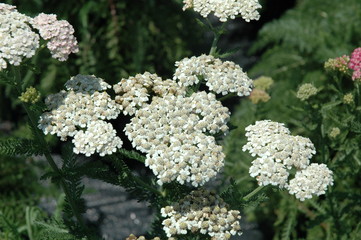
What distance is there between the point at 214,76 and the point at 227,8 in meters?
0.33

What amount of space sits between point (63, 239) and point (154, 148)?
0.56 metres

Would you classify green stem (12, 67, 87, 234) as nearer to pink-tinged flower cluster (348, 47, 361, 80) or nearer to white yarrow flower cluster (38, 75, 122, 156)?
white yarrow flower cluster (38, 75, 122, 156)

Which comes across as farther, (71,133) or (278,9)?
(278,9)

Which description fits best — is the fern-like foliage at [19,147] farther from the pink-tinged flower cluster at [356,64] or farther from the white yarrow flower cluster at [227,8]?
the pink-tinged flower cluster at [356,64]

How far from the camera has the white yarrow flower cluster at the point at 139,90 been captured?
209cm

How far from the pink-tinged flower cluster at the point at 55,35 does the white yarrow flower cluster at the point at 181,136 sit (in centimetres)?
36

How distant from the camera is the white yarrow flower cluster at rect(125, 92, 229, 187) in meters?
1.88

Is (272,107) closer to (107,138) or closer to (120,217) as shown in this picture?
(120,217)

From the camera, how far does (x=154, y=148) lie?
6.32 feet

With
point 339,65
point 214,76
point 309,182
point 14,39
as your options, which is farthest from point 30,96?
point 339,65

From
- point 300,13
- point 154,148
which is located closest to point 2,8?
point 154,148

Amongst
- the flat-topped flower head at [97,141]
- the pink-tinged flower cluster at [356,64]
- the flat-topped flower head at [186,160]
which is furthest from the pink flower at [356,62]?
the flat-topped flower head at [97,141]

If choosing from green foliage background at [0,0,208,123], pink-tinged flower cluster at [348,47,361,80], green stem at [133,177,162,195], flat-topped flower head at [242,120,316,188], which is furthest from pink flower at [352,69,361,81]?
green foliage background at [0,0,208,123]

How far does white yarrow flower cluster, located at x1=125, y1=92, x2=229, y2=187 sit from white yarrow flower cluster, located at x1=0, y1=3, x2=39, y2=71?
444 mm
